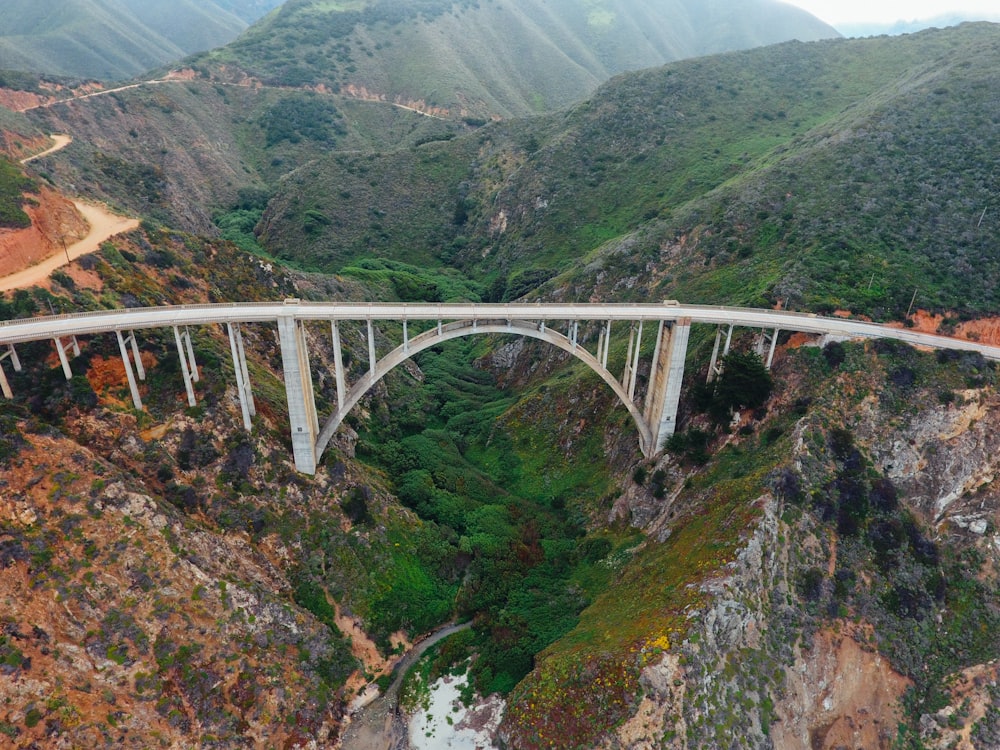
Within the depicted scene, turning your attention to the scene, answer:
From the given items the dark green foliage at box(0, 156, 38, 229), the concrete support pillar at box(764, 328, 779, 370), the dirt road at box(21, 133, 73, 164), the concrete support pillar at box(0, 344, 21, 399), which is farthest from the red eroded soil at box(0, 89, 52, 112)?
the concrete support pillar at box(764, 328, 779, 370)

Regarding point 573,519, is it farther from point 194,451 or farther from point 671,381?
point 194,451

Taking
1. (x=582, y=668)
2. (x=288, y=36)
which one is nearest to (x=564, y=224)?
(x=582, y=668)

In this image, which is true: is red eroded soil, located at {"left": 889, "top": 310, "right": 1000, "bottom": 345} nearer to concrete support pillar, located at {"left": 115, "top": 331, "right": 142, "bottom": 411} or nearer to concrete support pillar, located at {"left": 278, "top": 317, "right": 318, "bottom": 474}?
concrete support pillar, located at {"left": 278, "top": 317, "right": 318, "bottom": 474}

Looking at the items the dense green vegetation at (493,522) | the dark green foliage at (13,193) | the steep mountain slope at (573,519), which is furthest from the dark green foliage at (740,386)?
the dark green foliage at (13,193)

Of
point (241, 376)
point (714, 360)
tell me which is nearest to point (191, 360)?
point (241, 376)

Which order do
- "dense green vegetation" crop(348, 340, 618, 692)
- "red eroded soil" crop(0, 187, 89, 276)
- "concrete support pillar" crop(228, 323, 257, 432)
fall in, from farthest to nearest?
"red eroded soil" crop(0, 187, 89, 276) < "dense green vegetation" crop(348, 340, 618, 692) < "concrete support pillar" crop(228, 323, 257, 432)

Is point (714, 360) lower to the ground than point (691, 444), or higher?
higher
